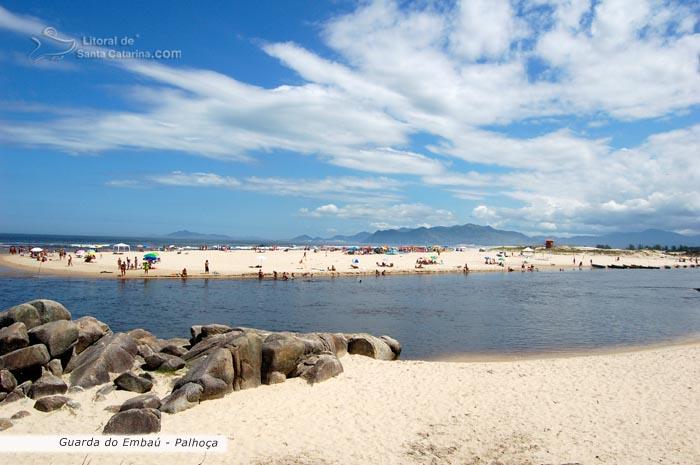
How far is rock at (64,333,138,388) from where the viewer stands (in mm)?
12324

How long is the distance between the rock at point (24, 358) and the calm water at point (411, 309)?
10.5 m

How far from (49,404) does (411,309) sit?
80.4 ft

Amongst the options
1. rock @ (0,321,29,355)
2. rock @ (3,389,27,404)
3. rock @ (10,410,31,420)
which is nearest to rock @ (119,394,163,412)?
rock @ (10,410,31,420)

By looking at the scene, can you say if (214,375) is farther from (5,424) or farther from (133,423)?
(5,424)

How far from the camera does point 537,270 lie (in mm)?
73250

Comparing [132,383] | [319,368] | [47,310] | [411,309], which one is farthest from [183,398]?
[411,309]

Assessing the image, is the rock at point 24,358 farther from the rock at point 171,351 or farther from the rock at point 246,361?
the rock at point 246,361

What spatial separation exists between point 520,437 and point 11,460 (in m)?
10.1

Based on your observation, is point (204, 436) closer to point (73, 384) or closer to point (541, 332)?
point (73, 384)

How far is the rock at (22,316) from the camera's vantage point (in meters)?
14.0

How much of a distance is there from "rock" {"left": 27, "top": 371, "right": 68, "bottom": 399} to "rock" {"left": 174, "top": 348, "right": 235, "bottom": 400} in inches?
106

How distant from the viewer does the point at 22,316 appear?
1419 cm

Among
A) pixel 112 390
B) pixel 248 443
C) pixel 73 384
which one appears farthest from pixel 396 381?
pixel 73 384

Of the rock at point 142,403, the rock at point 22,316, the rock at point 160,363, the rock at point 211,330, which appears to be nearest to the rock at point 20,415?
the rock at point 142,403
